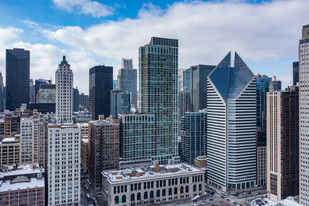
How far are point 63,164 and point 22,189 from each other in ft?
84.3

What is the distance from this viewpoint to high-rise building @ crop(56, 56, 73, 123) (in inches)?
7539

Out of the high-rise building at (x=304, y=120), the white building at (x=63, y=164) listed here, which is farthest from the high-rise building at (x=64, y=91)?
the high-rise building at (x=304, y=120)

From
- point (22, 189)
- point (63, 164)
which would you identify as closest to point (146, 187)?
point (63, 164)

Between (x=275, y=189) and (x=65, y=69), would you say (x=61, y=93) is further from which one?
(x=275, y=189)

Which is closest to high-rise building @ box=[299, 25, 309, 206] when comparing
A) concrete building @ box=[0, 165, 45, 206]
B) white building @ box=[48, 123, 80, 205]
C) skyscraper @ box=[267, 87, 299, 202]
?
skyscraper @ box=[267, 87, 299, 202]

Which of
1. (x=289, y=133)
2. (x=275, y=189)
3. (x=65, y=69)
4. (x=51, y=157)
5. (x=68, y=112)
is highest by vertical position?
(x=65, y=69)

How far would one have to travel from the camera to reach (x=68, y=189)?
166375 millimetres

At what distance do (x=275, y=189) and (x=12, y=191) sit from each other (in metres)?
169

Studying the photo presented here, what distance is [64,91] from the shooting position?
194 m

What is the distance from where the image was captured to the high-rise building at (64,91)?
628 feet

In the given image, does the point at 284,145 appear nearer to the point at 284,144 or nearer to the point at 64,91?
the point at 284,144

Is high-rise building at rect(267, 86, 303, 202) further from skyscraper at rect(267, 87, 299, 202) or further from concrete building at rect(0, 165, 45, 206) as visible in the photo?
concrete building at rect(0, 165, 45, 206)

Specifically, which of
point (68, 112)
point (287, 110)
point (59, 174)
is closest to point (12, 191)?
point (59, 174)

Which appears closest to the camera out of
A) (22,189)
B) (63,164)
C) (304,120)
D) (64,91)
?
(22,189)
